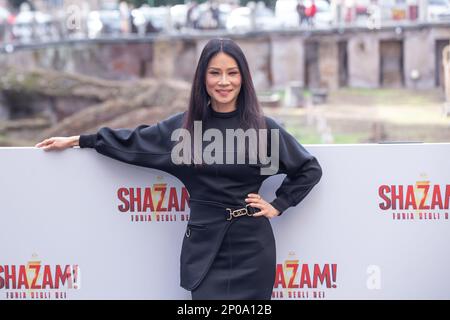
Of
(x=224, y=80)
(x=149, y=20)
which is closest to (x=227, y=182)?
(x=224, y=80)

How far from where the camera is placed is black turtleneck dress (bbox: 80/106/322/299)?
5055mm

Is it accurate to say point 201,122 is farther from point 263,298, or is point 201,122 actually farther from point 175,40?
point 175,40

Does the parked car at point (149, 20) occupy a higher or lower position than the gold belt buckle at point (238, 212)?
higher

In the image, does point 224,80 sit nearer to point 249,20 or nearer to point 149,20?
point 249,20

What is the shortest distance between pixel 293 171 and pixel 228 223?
461 millimetres

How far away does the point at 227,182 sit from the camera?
5.07m

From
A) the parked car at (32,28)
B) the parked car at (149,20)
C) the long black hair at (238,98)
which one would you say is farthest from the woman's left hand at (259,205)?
the parked car at (32,28)

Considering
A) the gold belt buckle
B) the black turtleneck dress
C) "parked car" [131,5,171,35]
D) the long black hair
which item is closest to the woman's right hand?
the black turtleneck dress

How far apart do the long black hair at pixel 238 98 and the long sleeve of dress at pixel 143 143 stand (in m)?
0.14

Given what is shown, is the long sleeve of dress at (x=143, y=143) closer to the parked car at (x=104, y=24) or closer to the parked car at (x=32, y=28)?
the parked car at (x=32, y=28)

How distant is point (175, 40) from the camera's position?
44.1 metres

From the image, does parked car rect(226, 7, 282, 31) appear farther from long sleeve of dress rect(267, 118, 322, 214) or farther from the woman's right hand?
long sleeve of dress rect(267, 118, 322, 214)

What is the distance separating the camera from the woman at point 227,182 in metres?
5.06

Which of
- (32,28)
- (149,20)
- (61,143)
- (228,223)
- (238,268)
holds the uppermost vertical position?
(149,20)
